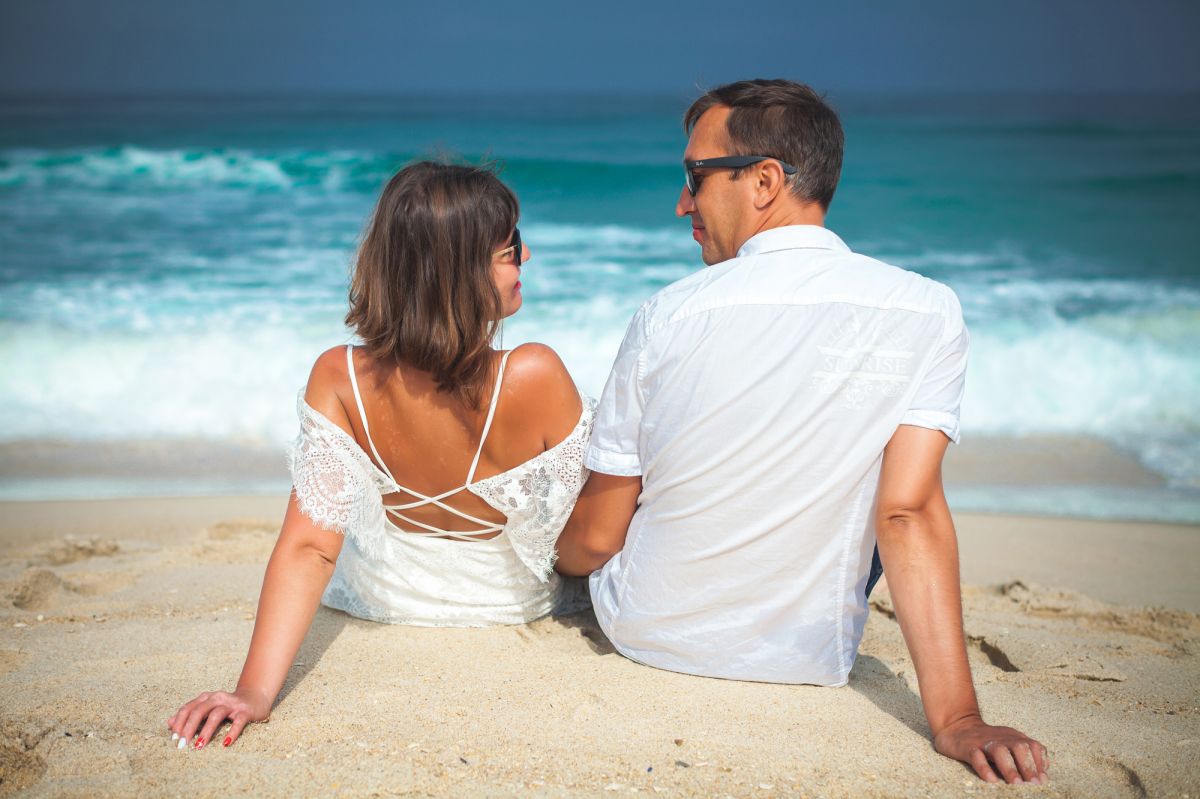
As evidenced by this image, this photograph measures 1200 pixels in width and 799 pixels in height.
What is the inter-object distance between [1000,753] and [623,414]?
1034 mm

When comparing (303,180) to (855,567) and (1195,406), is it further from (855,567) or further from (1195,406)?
(855,567)

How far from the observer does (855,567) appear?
226 cm

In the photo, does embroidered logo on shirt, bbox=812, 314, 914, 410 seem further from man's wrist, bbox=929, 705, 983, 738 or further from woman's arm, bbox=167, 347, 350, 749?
woman's arm, bbox=167, 347, 350, 749

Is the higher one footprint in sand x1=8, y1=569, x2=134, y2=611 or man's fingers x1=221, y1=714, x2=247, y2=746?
man's fingers x1=221, y1=714, x2=247, y2=746

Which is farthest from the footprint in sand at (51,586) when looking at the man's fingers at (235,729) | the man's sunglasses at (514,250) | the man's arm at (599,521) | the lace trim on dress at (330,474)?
the man's sunglasses at (514,250)

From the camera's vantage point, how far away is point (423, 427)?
2.50 meters

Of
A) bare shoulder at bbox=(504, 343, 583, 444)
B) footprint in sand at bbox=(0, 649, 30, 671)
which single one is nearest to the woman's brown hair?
bare shoulder at bbox=(504, 343, 583, 444)

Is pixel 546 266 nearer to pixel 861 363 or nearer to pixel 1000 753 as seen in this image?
pixel 861 363

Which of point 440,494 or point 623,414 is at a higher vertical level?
point 623,414

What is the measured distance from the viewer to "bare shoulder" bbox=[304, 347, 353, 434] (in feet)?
8.00

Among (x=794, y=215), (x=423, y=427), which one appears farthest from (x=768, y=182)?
(x=423, y=427)

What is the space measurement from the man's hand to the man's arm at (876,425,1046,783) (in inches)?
1.2

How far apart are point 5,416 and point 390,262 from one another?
459 cm

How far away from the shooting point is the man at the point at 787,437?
211cm
